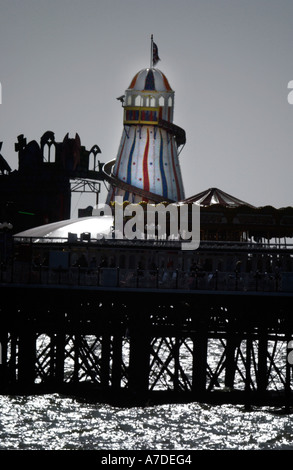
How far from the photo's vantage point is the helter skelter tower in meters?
132

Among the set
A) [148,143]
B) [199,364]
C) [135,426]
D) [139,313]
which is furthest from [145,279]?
[148,143]

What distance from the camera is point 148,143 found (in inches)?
5217

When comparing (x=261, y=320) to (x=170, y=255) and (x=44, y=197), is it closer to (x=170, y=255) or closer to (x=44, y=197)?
(x=170, y=255)

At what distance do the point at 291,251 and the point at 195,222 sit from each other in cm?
1087

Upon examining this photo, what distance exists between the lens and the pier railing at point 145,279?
2373 inches

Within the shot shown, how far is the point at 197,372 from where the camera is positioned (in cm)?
5997

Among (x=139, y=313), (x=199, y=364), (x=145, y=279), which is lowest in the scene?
(x=199, y=364)

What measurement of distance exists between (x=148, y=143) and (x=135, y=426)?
256ft

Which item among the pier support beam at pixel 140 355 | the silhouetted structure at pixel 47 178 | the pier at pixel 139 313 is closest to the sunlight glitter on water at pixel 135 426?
the pier at pixel 139 313

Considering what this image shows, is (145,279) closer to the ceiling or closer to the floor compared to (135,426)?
closer to the ceiling

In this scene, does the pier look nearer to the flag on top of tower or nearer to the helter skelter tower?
the helter skelter tower

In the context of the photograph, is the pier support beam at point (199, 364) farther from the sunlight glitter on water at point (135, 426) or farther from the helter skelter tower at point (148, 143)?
the helter skelter tower at point (148, 143)

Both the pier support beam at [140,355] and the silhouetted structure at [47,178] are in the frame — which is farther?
the silhouetted structure at [47,178]

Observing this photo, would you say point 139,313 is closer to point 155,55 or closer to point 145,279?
point 145,279
